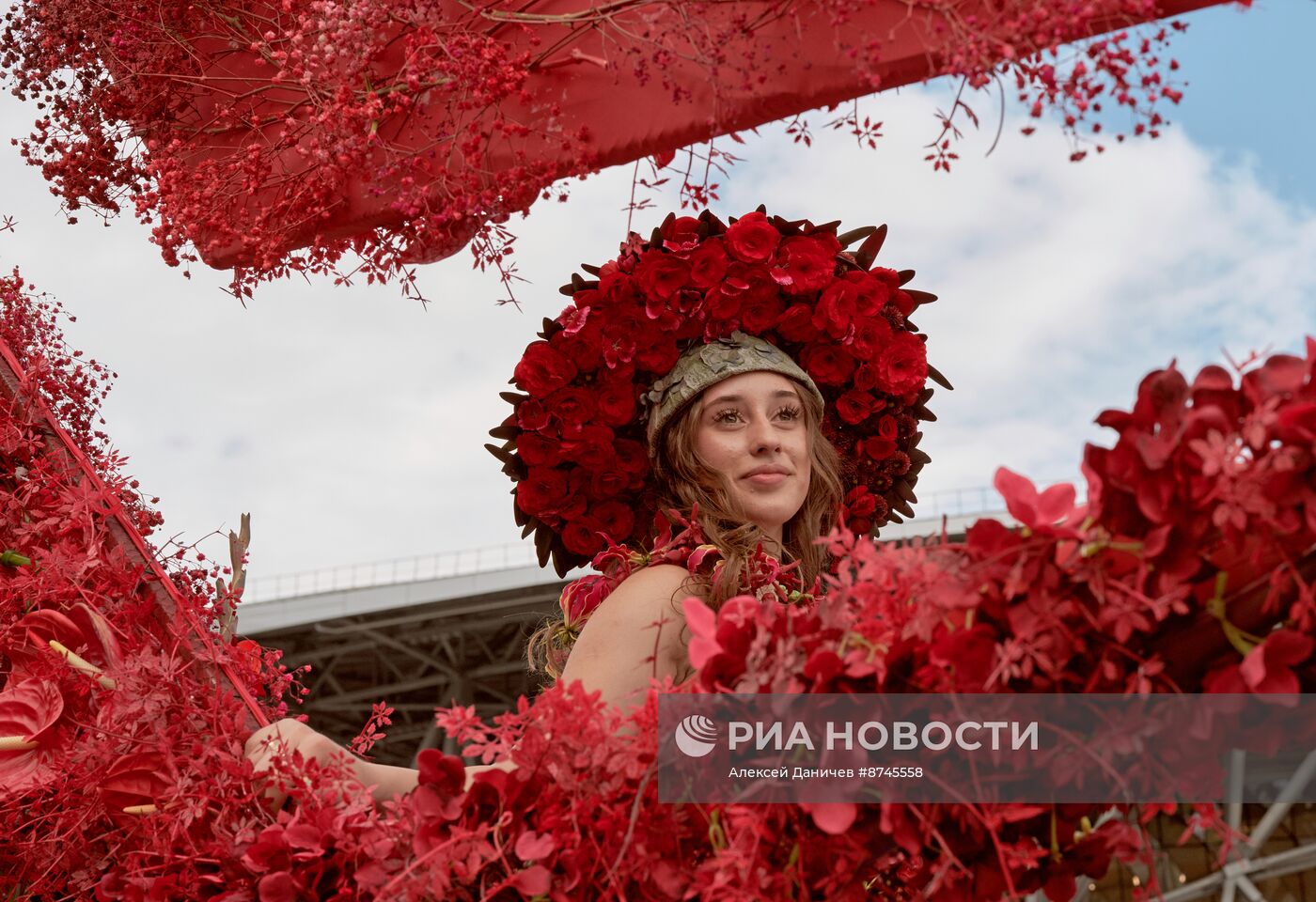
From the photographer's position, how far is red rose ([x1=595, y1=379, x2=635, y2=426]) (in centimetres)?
257

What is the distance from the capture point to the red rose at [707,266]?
2523mm

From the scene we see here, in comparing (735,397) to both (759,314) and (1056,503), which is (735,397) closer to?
(759,314)

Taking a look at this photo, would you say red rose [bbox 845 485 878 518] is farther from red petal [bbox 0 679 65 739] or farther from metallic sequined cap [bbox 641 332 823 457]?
red petal [bbox 0 679 65 739]

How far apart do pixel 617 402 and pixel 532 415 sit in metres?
0.18

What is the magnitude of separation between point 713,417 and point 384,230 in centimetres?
73

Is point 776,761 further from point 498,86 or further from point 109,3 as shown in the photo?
point 109,3

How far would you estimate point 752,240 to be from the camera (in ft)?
8.39

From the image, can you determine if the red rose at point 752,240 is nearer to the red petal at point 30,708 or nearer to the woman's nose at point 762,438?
the woman's nose at point 762,438

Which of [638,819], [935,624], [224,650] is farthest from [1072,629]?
[224,650]

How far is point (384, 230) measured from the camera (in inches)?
79.7

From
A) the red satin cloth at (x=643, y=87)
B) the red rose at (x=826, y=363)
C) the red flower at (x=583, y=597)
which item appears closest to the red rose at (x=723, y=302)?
the red rose at (x=826, y=363)

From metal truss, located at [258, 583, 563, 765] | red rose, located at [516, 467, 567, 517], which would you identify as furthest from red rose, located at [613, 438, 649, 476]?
metal truss, located at [258, 583, 563, 765]

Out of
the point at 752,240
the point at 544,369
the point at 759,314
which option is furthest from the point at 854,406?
the point at 544,369

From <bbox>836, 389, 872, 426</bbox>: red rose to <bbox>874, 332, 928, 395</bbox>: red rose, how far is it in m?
0.04
